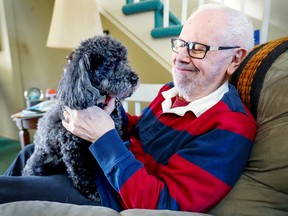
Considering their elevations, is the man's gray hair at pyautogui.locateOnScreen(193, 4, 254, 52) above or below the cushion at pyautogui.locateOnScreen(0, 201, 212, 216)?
above

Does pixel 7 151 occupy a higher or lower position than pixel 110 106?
lower

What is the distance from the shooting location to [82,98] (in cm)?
84

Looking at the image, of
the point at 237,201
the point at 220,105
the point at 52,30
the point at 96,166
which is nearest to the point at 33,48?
the point at 52,30

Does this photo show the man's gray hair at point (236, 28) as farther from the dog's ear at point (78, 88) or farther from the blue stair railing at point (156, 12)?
the blue stair railing at point (156, 12)

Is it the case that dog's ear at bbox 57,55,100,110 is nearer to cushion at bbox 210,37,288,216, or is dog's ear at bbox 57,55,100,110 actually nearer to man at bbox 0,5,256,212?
man at bbox 0,5,256,212

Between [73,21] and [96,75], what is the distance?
94 cm

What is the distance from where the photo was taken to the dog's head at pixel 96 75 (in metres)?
0.86

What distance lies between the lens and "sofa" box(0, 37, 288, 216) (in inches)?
19.8

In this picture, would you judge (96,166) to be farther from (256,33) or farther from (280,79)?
(256,33)

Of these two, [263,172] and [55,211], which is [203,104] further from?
[55,211]

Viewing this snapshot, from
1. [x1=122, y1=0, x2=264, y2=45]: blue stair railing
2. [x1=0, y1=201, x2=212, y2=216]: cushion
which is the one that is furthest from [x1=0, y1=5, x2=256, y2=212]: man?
[x1=122, y1=0, x2=264, y2=45]: blue stair railing

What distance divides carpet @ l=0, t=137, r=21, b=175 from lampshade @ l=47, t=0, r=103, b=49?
50.9 inches

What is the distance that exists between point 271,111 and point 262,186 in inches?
8.4

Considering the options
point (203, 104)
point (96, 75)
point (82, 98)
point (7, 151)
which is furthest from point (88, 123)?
point (7, 151)
